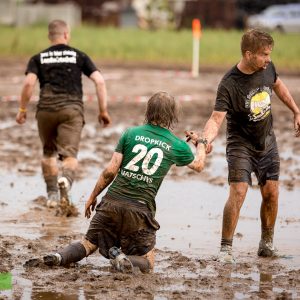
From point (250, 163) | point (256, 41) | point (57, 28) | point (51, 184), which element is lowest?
point (51, 184)

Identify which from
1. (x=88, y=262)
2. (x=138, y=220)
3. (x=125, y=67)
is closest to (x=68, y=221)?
(x=88, y=262)

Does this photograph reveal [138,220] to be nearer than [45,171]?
Yes

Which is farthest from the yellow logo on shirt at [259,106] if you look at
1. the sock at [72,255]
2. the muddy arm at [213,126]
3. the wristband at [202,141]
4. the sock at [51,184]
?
the sock at [51,184]

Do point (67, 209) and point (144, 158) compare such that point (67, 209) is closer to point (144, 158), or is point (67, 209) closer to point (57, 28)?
point (57, 28)

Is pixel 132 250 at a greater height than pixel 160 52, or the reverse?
pixel 160 52

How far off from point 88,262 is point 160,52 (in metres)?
28.5

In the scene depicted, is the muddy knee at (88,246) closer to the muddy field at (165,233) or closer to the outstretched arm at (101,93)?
the muddy field at (165,233)

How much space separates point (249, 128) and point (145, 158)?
4.37 feet

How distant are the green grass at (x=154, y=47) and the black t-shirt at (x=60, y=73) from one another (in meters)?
21.4

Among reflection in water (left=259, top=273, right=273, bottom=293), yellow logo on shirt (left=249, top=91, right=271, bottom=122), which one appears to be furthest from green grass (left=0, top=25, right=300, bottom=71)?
reflection in water (left=259, top=273, right=273, bottom=293)

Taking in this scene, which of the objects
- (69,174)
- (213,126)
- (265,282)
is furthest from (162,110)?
(69,174)

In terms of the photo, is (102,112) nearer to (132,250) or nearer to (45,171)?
(45,171)

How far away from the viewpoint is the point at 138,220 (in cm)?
887

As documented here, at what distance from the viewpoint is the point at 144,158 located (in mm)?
8805
